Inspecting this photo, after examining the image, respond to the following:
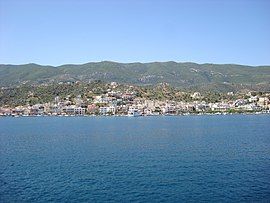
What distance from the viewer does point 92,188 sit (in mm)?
34406

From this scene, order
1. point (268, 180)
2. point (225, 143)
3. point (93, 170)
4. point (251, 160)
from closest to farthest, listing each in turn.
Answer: point (268, 180), point (93, 170), point (251, 160), point (225, 143)

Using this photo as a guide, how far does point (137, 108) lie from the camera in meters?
193

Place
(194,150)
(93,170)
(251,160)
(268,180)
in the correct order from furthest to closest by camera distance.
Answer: (194,150)
(251,160)
(93,170)
(268,180)

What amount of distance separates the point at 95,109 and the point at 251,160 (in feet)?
503

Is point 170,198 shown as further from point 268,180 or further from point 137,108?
point 137,108

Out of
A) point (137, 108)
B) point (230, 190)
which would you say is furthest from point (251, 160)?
point (137, 108)

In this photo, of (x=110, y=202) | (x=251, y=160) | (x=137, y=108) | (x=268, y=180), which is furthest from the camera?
(x=137, y=108)

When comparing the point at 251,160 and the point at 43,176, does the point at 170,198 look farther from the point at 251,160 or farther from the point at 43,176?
the point at 251,160

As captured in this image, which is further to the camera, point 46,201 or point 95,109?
point 95,109

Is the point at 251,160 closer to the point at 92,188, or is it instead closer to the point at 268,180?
the point at 268,180

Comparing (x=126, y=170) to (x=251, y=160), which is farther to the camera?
(x=251, y=160)

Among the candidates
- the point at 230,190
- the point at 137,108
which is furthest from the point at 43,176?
the point at 137,108

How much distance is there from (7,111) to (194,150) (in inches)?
6446

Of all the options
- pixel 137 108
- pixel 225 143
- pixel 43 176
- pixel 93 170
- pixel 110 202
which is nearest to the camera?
pixel 110 202
